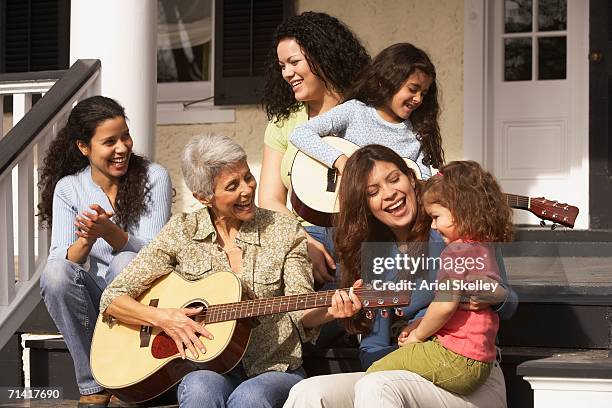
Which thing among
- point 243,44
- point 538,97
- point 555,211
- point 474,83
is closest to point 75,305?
point 555,211

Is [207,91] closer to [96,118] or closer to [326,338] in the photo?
[96,118]

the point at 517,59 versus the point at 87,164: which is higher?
the point at 517,59

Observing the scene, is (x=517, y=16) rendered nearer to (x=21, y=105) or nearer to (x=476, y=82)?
(x=476, y=82)

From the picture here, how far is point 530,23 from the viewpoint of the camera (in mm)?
7469

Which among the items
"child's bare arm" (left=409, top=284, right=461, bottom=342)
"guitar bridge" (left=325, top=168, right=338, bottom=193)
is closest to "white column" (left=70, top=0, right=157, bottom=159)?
"guitar bridge" (left=325, top=168, right=338, bottom=193)

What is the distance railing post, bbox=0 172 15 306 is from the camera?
4.92m

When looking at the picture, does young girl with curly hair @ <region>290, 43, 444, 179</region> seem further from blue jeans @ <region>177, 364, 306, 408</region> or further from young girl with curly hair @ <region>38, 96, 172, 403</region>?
blue jeans @ <region>177, 364, 306, 408</region>

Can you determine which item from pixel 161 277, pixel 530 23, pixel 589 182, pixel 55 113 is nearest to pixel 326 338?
pixel 161 277

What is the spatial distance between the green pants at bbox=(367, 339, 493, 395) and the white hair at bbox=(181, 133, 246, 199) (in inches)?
36.5

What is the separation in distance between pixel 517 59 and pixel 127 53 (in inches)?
116

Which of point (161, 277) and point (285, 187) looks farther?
point (285, 187)

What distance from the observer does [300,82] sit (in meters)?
4.67

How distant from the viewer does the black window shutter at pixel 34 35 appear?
8.21 m

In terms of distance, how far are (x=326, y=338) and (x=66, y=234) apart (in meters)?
Result: 1.06
